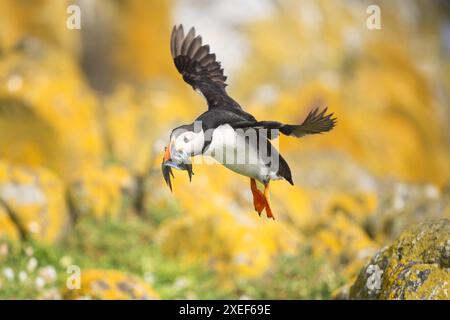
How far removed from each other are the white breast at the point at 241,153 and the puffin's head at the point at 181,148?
0.20 meters

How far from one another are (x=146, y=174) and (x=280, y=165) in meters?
4.78

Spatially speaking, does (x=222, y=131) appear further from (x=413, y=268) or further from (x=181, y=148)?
(x=413, y=268)

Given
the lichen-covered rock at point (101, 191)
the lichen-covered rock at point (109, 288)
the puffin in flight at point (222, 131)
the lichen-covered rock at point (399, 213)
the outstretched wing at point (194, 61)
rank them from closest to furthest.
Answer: the puffin in flight at point (222, 131), the outstretched wing at point (194, 61), the lichen-covered rock at point (109, 288), the lichen-covered rock at point (399, 213), the lichen-covered rock at point (101, 191)

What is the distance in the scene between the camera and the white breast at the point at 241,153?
164 inches

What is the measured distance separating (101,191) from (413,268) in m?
4.85

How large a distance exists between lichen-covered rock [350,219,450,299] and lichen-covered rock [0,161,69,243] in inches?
155

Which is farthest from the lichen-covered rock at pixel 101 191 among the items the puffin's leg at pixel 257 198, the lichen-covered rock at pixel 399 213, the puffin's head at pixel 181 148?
the puffin's head at pixel 181 148

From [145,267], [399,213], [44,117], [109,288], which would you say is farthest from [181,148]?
[44,117]

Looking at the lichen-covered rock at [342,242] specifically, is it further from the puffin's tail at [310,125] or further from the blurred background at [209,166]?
the puffin's tail at [310,125]

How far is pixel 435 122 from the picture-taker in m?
11.5

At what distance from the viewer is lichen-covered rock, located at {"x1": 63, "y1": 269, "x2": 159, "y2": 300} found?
18.8 feet

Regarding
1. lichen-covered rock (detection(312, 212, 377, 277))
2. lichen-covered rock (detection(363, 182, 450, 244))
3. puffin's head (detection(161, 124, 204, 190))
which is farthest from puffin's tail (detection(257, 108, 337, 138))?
lichen-covered rock (detection(363, 182, 450, 244))

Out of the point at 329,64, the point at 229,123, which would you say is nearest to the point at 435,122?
the point at 329,64

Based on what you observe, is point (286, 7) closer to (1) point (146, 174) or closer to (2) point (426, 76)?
(2) point (426, 76)
